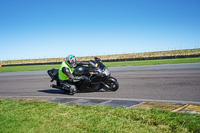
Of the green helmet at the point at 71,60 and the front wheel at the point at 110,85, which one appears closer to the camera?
the green helmet at the point at 71,60

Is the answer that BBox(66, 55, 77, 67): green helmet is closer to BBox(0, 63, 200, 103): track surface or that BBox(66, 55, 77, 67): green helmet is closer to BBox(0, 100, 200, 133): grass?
BBox(0, 63, 200, 103): track surface

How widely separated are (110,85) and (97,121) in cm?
428

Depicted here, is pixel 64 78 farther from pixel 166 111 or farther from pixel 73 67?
pixel 166 111

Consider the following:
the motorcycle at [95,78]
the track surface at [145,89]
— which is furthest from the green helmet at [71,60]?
the track surface at [145,89]

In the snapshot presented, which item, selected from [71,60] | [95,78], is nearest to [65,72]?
[71,60]

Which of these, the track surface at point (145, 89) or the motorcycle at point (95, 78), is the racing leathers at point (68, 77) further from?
the track surface at point (145, 89)

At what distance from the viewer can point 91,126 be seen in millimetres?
3908

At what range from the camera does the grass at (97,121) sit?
3705mm

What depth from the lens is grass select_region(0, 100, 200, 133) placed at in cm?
371

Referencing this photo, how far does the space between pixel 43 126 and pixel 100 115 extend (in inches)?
50.4

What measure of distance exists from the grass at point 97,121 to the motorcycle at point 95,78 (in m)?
2.79

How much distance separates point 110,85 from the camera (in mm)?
8422

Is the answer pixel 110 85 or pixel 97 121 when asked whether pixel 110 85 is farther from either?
pixel 97 121

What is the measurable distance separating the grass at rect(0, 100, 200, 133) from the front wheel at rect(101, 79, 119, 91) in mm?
3016
